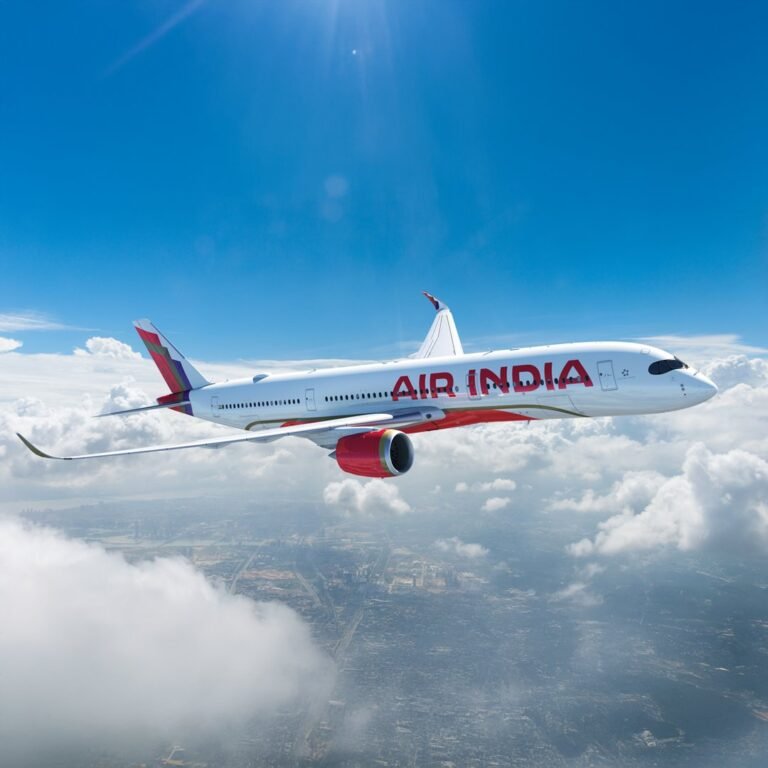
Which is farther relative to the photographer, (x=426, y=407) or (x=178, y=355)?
(x=178, y=355)

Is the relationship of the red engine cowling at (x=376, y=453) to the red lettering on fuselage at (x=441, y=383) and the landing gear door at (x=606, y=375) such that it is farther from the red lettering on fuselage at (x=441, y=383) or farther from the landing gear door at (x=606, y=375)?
the landing gear door at (x=606, y=375)

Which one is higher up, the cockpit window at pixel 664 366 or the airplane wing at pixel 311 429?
the cockpit window at pixel 664 366

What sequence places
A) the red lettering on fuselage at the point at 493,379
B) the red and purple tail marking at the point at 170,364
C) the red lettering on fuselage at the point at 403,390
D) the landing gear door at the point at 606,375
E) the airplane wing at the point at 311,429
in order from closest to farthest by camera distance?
the airplane wing at the point at 311,429
the landing gear door at the point at 606,375
the red lettering on fuselage at the point at 493,379
the red lettering on fuselage at the point at 403,390
the red and purple tail marking at the point at 170,364

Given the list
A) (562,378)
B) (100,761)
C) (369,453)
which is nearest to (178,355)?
(369,453)

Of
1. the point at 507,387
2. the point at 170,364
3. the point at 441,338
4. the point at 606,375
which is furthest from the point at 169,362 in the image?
the point at 606,375

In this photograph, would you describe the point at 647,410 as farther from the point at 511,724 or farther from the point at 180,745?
the point at 180,745

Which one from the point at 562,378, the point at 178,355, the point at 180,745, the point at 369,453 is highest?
the point at 178,355

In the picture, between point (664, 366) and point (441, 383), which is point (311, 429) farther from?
point (664, 366)

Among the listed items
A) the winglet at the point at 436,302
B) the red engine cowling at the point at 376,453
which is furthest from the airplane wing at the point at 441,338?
the red engine cowling at the point at 376,453
